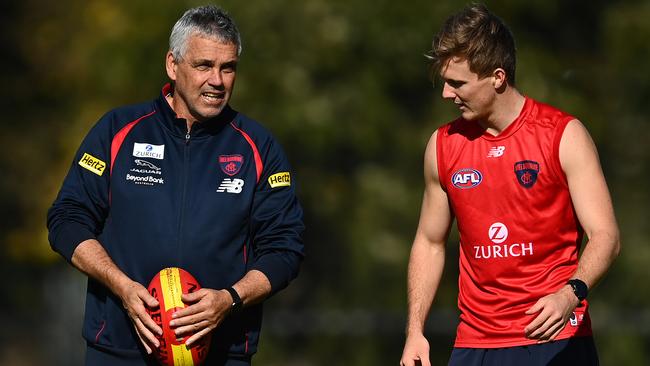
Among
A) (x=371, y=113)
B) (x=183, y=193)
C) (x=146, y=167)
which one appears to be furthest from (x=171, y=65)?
(x=371, y=113)

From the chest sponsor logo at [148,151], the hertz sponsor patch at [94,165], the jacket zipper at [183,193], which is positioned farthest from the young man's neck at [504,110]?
the hertz sponsor patch at [94,165]

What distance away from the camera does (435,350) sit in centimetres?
1611

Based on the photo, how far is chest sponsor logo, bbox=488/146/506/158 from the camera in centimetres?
634

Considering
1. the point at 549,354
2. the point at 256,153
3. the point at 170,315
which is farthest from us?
the point at 256,153

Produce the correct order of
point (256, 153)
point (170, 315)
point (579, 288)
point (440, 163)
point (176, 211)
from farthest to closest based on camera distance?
point (440, 163), point (256, 153), point (176, 211), point (170, 315), point (579, 288)

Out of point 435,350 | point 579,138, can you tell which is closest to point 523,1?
point 435,350

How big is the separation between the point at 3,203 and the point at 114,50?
24.9 feet

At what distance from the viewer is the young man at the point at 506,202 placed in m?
6.11

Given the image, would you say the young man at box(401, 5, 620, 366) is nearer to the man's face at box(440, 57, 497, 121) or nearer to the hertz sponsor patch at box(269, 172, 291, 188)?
the man's face at box(440, 57, 497, 121)

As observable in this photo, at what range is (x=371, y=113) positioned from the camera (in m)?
17.3

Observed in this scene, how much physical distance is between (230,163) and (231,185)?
12 cm

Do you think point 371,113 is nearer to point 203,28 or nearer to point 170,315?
point 203,28

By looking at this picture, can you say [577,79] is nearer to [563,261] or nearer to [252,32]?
[252,32]

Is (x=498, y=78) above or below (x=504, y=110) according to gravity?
above
